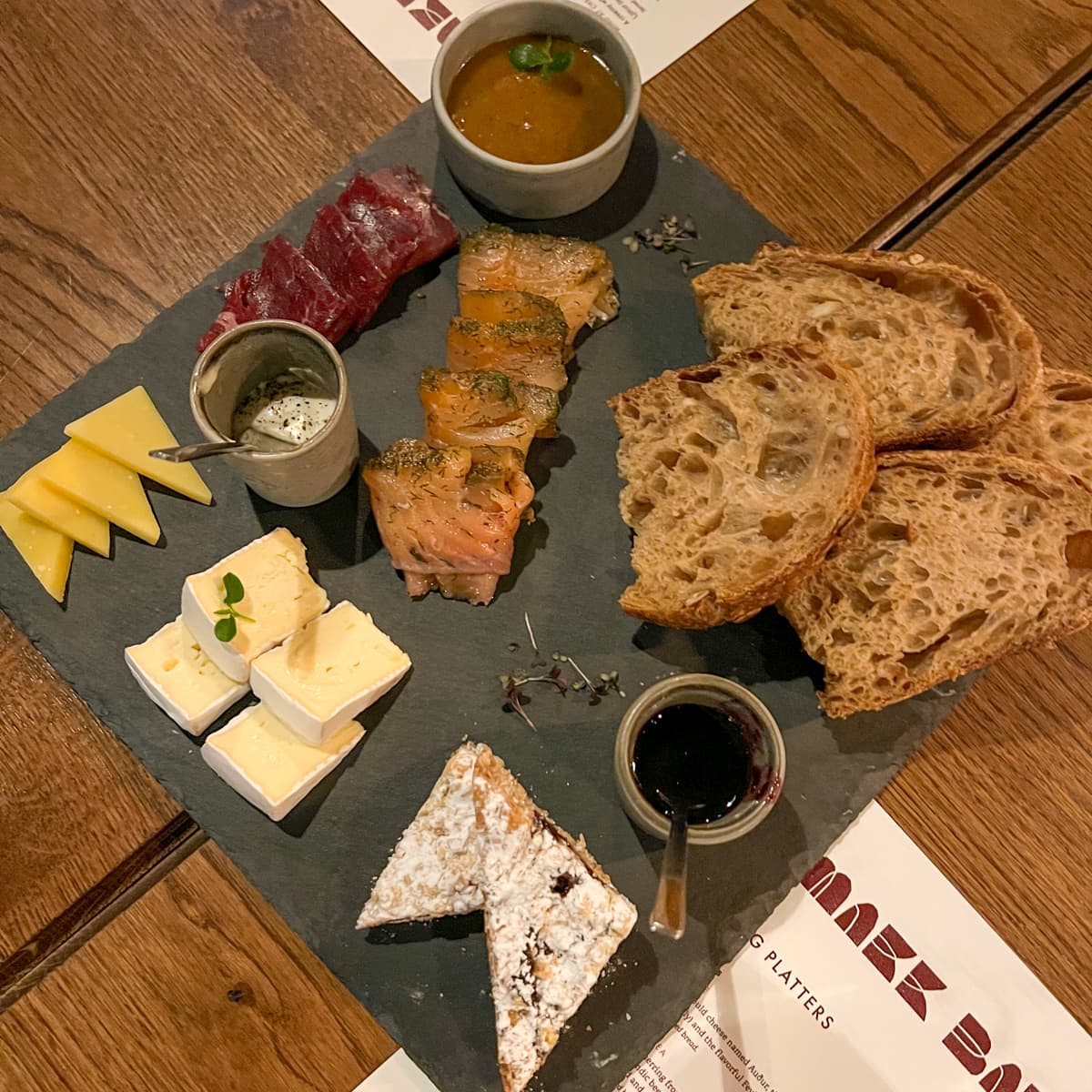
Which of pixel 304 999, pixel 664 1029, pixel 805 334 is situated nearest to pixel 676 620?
pixel 805 334

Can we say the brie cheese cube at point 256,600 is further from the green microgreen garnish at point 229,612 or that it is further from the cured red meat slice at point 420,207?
the cured red meat slice at point 420,207

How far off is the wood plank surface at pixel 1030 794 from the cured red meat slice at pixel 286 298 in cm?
151

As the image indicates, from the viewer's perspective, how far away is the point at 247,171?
207 cm

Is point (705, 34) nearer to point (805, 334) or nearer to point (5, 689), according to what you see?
point (805, 334)

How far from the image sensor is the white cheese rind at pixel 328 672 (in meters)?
1.62

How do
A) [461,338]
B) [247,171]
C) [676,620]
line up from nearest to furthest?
[676,620] → [461,338] → [247,171]

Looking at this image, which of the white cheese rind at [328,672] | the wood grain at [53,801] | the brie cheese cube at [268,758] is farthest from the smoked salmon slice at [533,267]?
the wood grain at [53,801]

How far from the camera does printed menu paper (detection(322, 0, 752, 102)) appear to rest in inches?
83.7

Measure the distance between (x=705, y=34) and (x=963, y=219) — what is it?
76 cm

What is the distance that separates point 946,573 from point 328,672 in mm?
1148

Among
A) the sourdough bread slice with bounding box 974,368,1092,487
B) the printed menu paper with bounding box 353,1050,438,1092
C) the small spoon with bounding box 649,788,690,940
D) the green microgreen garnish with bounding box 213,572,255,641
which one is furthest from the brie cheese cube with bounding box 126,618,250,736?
the sourdough bread slice with bounding box 974,368,1092,487

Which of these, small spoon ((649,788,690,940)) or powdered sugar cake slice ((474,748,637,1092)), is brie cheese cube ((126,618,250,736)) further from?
small spoon ((649,788,690,940))

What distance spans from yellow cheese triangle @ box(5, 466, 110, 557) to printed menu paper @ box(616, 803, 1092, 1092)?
1496 mm

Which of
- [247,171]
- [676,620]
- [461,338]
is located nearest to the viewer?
[676,620]
